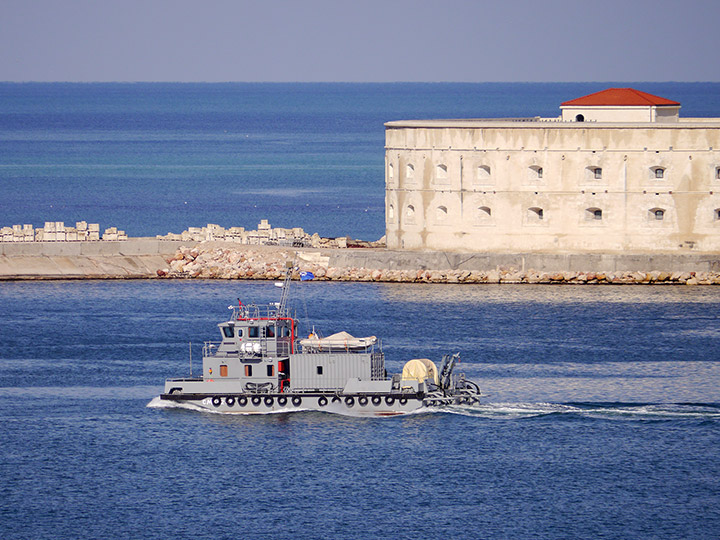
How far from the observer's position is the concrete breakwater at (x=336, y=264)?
61.8 meters

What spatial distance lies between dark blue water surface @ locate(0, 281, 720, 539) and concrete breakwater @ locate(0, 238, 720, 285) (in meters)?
6.78

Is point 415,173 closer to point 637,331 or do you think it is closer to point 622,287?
point 622,287

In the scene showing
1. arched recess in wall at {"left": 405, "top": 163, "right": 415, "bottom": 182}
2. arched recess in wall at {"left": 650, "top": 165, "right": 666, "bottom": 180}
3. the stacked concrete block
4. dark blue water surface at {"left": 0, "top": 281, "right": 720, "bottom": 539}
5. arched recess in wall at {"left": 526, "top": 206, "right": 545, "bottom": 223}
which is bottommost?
dark blue water surface at {"left": 0, "top": 281, "right": 720, "bottom": 539}

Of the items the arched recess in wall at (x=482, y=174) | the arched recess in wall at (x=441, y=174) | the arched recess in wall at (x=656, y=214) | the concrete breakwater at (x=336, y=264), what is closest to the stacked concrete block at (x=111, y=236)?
the concrete breakwater at (x=336, y=264)

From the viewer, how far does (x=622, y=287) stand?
61.0 meters

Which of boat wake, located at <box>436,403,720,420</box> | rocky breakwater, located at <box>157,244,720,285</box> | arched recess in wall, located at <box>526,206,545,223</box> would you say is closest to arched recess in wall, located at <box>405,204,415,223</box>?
rocky breakwater, located at <box>157,244,720,285</box>

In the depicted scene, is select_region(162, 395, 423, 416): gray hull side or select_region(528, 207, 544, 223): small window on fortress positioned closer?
select_region(162, 395, 423, 416): gray hull side

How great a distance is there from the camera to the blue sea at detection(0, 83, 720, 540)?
32.9m

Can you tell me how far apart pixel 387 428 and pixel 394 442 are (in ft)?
4.01

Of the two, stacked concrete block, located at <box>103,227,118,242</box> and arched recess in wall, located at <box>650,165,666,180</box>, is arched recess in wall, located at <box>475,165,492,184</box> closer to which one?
arched recess in wall, located at <box>650,165,666,180</box>

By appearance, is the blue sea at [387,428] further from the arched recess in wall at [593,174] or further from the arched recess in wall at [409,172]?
the arched recess in wall at [409,172]

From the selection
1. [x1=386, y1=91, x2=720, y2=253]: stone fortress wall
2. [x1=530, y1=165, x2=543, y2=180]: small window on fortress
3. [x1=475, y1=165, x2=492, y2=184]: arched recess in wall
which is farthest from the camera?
[x1=475, y1=165, x2=492, y2=184]: arched recess in wall

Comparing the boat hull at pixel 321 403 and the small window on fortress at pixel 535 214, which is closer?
the boat hull at pixel 321 403

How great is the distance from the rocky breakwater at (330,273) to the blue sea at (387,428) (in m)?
0.99
